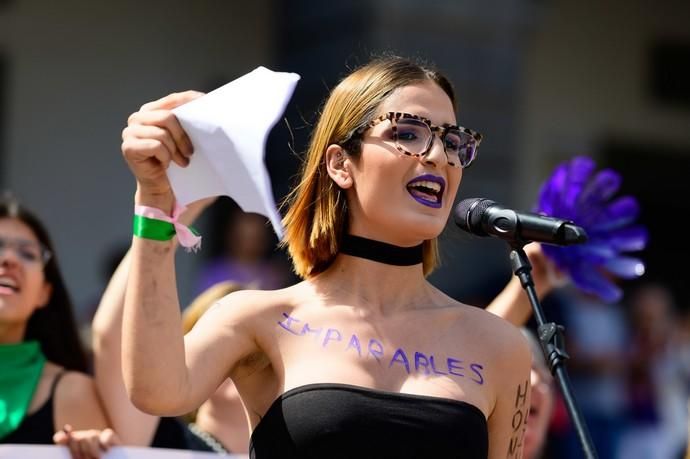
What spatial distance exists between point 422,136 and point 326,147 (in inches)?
8.9

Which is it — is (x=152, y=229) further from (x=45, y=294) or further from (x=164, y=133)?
(x=45, y=294)

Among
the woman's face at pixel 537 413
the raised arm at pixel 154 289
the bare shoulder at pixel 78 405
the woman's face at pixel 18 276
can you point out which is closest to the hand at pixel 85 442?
the bare shoulder at pixel 78 405

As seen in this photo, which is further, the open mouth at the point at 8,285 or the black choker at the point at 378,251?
the open mouth at the point at 8,285

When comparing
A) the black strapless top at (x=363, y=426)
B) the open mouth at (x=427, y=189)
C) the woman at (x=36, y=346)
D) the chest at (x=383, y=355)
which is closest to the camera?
the black strapless top at (x=363, y=426)

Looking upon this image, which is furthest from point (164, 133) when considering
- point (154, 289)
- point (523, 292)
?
point (523, 292)

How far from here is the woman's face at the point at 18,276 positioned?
410cm

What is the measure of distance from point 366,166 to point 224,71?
21.2ft

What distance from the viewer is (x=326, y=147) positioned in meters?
3.04

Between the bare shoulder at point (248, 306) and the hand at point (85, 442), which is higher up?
the bare shoulder at point (248, 306)

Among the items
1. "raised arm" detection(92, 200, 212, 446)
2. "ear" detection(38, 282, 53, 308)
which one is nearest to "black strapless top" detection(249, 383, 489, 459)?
"raised arm" detection(92, 200, 212, 446)

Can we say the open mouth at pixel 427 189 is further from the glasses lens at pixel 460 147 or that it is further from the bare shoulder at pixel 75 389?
the bare shoulder at pixel 75 389

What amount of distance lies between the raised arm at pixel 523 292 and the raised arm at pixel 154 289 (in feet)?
3.88

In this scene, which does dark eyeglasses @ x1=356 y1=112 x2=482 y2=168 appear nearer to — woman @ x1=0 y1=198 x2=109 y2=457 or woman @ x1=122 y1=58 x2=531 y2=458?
woman @ x1=122 y1=58 x2=531 y2=458

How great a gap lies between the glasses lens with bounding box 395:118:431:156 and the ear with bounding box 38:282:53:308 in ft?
5.70
